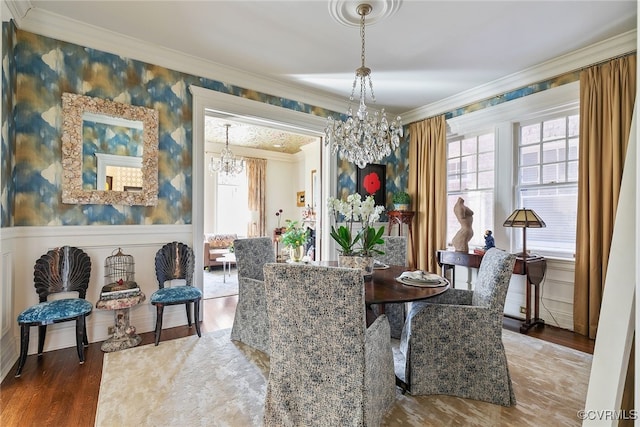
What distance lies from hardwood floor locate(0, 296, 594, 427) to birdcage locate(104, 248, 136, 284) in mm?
598

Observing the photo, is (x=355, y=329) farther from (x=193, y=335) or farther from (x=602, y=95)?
(x=602, y=95)

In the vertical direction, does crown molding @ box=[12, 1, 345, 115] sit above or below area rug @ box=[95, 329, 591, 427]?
above

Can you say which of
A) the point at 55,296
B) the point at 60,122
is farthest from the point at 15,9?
the point at 55,296

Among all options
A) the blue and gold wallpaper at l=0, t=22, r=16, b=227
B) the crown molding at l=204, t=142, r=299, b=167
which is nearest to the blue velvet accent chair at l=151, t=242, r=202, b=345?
the blue and gold wallpaper at l=0, t=22, r=16, b=227

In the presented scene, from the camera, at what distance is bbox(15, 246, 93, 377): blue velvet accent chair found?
2232mm

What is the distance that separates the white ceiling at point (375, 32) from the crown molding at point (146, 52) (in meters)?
0.06

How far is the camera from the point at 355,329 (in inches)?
56.2

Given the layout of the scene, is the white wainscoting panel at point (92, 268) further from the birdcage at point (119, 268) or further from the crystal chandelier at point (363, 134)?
the crystal chandelier at point (363, 134)

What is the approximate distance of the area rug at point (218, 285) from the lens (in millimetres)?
4625

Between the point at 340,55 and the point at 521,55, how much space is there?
75.4 inches

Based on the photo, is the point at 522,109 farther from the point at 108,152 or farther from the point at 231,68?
the point at 108,152

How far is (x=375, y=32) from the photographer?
279cm

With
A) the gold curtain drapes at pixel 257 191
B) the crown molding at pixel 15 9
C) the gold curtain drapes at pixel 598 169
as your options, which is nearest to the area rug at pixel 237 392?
the gold curtain drapes at pixel 598 169

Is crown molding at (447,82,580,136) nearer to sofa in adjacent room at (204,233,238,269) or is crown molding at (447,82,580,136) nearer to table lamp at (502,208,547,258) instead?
table lamp at (502,208,547,258)
